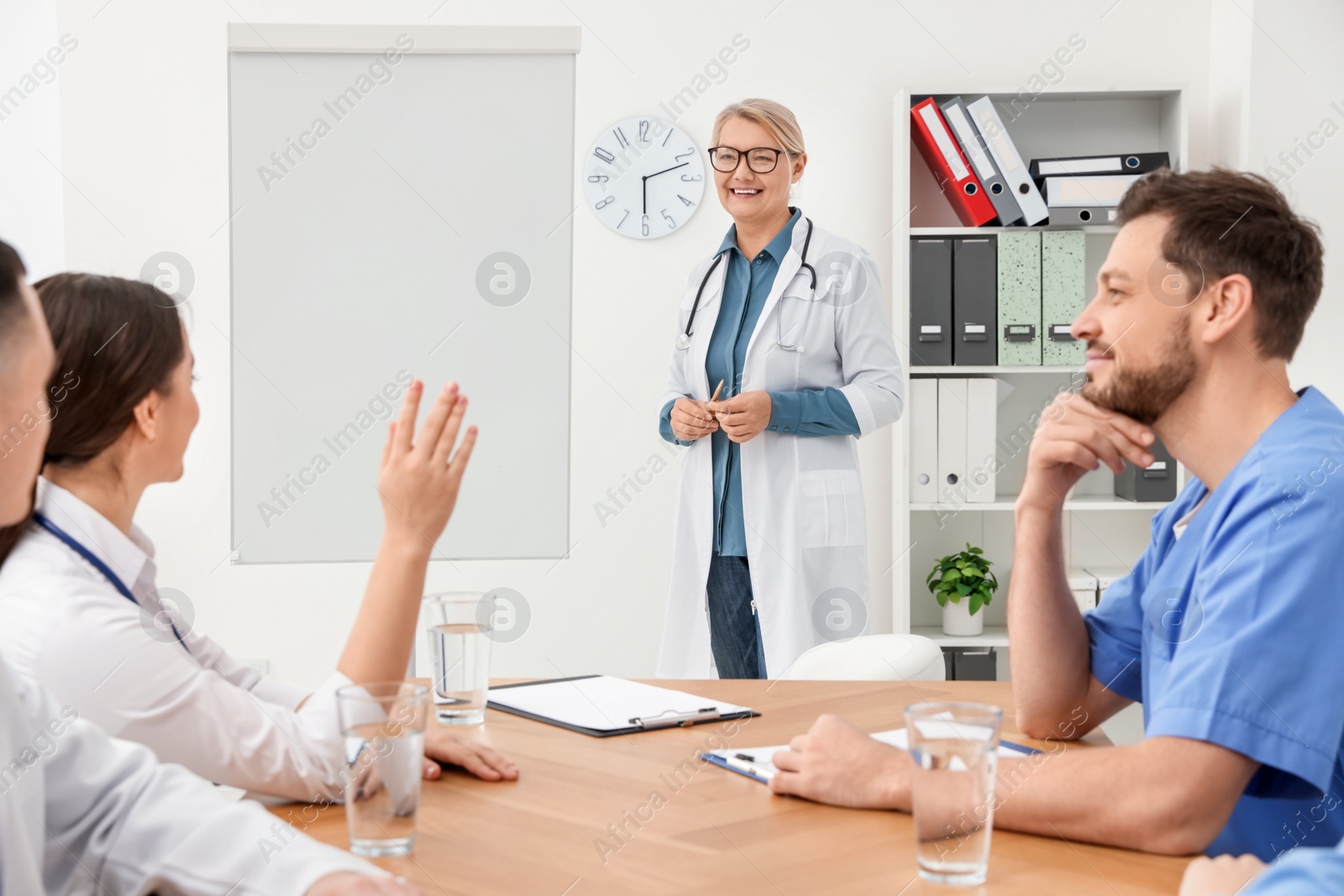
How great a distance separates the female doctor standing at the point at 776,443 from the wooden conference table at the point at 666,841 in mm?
1339

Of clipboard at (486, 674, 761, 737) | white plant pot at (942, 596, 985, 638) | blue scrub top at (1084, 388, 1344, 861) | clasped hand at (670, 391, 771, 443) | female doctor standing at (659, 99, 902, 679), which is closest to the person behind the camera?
blue scrub top at (1084, 388, 1344, 861)

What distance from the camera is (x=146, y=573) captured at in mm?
1262

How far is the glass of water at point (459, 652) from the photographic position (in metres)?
1.40

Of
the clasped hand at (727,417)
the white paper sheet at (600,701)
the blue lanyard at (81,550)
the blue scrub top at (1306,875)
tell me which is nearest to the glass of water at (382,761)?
the blue lanyard at (81,550)

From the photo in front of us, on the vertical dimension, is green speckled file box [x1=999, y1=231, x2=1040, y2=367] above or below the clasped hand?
above

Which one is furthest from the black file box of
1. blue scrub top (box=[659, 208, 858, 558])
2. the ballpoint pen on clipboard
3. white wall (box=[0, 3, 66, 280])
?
white wall (box=[0, 3, 66, 280])

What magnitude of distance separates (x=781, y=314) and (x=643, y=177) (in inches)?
49.1

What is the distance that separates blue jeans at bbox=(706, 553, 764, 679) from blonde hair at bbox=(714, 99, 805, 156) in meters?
1.01

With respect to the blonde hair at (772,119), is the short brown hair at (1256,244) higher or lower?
lower

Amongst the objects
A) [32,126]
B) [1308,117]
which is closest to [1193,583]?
[1308,117]

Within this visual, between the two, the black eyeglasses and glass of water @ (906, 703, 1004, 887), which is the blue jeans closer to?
the black eyeglasses

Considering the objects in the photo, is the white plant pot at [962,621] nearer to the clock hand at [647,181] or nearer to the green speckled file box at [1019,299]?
the green speckled file box at [1019,299]

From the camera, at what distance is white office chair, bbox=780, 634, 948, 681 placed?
1946 millimetres

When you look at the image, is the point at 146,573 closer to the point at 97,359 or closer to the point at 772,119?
the point at 97,359
